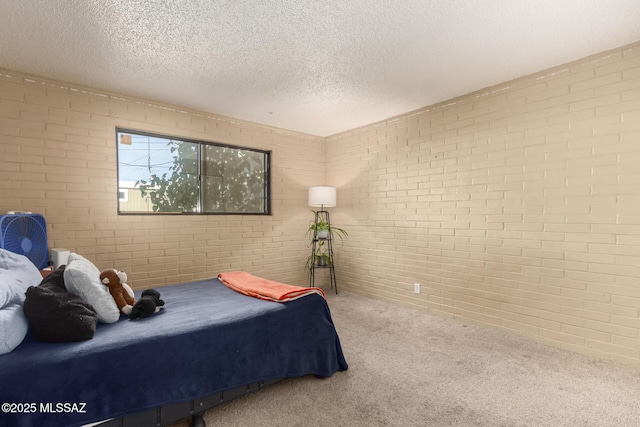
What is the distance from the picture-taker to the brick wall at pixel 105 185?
9.53 ft

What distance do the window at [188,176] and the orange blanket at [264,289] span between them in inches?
53.3

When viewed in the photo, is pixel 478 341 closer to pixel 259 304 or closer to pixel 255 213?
pixel 259 304

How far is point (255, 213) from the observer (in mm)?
4570

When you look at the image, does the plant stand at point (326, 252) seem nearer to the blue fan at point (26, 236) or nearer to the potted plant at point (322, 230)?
the potted plant at point (322, 230)

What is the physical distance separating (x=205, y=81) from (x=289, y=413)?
9.99 ft

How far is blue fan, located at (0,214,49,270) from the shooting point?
8.13ft

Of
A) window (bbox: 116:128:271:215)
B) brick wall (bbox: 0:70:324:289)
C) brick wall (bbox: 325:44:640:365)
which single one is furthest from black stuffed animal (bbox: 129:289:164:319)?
brick wall (bbox: 325:44:640:365)

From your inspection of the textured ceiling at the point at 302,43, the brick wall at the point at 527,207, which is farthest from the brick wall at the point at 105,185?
the brick wall at the point at 527,207

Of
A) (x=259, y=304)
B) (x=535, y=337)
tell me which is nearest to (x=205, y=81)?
(x=259, y=304)

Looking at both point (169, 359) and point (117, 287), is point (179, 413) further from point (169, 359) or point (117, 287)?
point (117, 287)

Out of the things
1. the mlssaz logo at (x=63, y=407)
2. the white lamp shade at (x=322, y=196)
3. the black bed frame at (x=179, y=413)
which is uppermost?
the white lamp shade at (x=322, y=196)

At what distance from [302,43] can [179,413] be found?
8.83 feet

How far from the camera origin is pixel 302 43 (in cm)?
247

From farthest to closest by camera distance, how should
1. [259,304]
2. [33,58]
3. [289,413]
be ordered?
[33,58], [259,304], [289,413]
